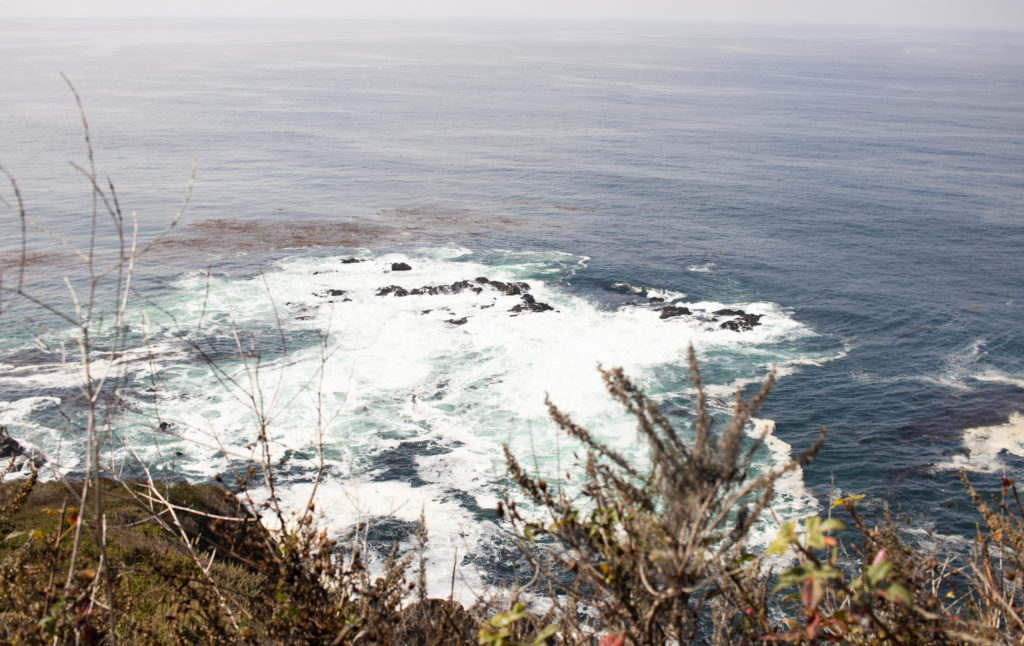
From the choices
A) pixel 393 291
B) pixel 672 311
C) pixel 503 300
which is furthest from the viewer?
pixel 393 291

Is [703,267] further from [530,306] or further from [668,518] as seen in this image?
[668,518]

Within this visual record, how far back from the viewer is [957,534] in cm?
2383

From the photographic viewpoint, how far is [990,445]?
28.6m

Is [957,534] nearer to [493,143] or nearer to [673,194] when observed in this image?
[673,194]

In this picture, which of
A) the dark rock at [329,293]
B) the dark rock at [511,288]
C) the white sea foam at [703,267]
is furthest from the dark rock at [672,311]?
the dark rock at [329,293]

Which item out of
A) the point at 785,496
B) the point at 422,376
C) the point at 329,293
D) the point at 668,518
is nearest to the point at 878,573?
Result: the point at 668,518

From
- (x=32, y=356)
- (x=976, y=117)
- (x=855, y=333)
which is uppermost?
(x=976, y=117)

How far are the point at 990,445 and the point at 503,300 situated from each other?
24.7 m

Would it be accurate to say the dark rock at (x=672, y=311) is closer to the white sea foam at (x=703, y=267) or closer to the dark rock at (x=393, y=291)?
the white sea foam at (x=703, y=267)

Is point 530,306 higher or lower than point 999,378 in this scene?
lower

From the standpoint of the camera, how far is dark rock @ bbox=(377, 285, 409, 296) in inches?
1735

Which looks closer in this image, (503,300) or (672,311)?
(672,311)

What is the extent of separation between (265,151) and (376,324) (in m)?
55.2

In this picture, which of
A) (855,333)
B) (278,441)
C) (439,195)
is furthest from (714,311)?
(439,195)
